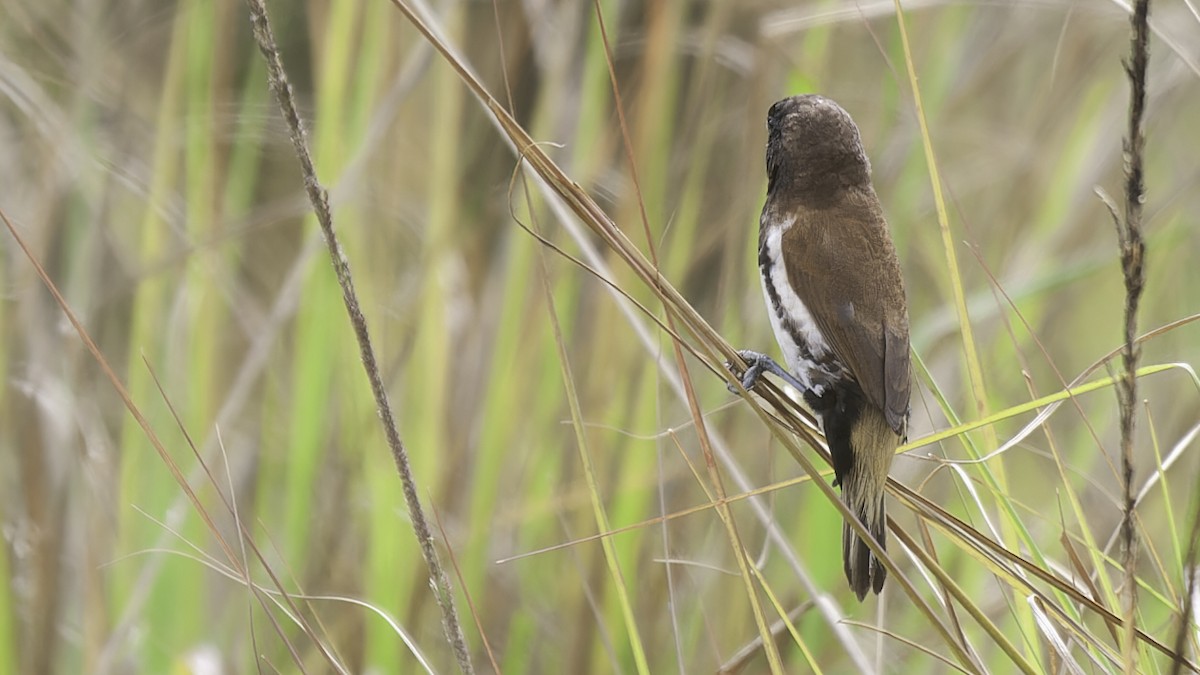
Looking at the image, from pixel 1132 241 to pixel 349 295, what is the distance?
370mm

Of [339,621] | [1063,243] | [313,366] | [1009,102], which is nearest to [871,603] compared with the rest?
[1063,243]

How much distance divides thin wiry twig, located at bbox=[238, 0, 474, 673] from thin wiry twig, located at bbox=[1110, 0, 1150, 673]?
13.3 inches

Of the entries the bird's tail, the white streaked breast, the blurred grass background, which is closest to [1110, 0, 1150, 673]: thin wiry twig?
the bird's tail

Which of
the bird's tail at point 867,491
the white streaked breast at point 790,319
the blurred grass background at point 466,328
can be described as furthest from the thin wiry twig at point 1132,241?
the blurred grass background at point 466,328

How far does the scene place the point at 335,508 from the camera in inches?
59.3

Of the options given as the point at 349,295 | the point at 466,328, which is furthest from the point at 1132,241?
the point at 466,328

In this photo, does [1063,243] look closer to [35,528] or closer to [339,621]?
[339,621]

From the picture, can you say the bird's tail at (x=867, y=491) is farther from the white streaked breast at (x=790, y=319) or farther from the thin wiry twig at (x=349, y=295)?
the thin wiry twig at (x=349, y=295)

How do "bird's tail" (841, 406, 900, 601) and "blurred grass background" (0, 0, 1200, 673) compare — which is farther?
"blurred grass background" (0, 0, 1200, 673)

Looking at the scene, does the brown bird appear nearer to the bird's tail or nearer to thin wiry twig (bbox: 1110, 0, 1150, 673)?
the bird's tail

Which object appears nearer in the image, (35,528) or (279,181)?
(35,528)

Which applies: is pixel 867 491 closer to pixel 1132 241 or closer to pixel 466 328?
pixel 1132 241

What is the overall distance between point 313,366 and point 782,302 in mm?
599

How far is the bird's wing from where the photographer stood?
0.88 metres
